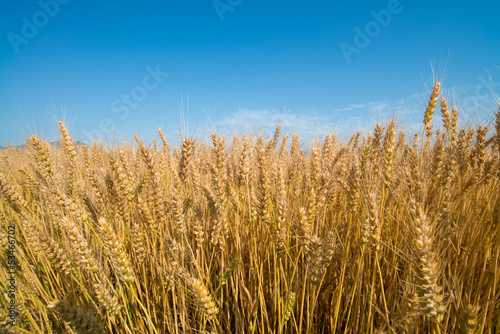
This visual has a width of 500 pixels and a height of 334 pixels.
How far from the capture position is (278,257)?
1.54m

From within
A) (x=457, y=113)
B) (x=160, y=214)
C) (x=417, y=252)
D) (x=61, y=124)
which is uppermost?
(x=457, y=113)

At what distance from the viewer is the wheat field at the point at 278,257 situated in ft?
3.99

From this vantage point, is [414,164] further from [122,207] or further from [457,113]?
[122,207]

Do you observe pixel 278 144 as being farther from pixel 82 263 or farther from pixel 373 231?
pixel 82 263

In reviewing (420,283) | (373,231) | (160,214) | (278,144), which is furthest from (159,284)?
(278,144)

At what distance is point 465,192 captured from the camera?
1.89 m

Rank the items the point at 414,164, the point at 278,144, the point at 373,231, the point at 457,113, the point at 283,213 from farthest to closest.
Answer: the point at 278,144
the point at 457,113
the point at 414,164
the point at 283,213
the point at 373,231

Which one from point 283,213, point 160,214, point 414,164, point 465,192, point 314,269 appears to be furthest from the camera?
point 414,164

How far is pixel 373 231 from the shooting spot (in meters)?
1.33

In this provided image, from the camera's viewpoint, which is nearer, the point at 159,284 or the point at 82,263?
the point at 82,263

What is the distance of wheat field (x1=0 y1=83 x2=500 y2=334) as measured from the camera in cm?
122

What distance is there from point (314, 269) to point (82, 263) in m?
1.29

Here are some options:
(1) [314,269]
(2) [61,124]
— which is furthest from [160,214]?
(2) [61,124]

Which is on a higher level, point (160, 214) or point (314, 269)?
point (160, 214)
